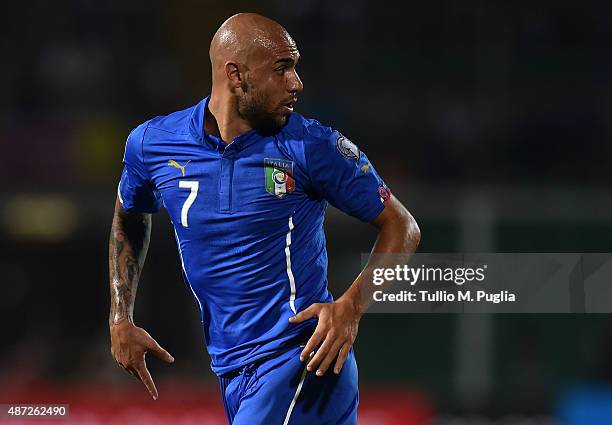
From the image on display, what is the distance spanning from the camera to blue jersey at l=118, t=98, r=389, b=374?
342 centimetres

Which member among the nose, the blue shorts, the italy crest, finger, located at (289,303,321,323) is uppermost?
the nose

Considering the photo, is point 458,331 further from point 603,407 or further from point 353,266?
point 603,407

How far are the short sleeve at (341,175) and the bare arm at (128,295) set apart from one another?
84cm

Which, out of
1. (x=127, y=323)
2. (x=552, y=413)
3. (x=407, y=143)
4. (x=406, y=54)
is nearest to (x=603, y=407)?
(x=552, y=413)

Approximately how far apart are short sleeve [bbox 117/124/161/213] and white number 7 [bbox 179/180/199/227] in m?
0.25

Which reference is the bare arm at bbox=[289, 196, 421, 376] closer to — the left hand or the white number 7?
the left hand

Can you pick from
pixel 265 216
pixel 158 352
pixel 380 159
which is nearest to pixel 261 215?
pixel 265 216

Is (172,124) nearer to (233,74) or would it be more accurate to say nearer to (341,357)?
(233,74)

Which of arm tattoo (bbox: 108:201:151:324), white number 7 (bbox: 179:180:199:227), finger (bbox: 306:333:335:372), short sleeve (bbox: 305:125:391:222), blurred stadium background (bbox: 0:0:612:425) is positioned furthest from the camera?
blurred stadium background (bbox: 0:0:612:425)

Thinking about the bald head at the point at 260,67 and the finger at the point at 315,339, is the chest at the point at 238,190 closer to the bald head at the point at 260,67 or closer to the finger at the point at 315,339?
the bald head at the point at 260,67

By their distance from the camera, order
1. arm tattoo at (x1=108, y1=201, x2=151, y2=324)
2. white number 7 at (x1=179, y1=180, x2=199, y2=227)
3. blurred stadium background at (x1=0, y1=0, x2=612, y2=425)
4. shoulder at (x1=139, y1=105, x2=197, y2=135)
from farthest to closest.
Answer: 1. blurred stadium background at (x1=0, y1=0, x2=612, y2=425)
2. arm tattoo at (x1=108, y1=201, x2=151, y2=324)
3. shoulder at (x1=139, y1=105, x2=197, y2=135)
4. white number 7 at (x1=179, y1=180, x2=199, y2=227)

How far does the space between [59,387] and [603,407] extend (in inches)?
170

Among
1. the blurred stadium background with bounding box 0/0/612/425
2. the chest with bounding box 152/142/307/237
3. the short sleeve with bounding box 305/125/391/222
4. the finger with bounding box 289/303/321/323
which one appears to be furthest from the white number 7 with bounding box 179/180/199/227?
the blurred stadium background with bounding box 0/0/612/425

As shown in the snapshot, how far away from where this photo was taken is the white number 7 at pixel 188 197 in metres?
3.52
